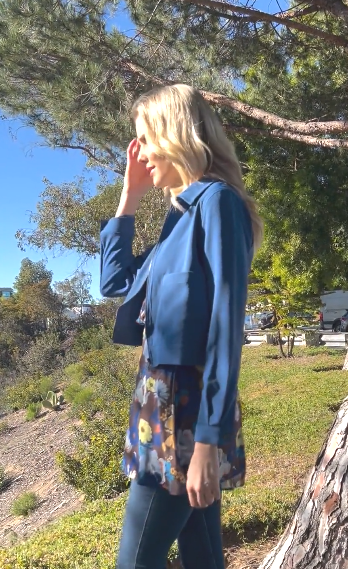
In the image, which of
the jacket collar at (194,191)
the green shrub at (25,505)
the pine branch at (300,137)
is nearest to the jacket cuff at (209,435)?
the jacket collar at (194,191)

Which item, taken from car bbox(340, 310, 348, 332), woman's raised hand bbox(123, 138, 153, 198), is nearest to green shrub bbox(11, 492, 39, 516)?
woman's raised hand bbox(123, 138, 153, 198)

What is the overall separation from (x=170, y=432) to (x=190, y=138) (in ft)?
2.51

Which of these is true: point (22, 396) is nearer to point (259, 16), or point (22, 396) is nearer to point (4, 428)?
point (4, 428)

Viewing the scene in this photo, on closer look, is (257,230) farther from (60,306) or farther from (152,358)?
(60,306)

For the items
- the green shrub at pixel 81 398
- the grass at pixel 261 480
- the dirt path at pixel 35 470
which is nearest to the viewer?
the grass at pixel 261 480

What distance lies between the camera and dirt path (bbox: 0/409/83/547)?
7.89 metres

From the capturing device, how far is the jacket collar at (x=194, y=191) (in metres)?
1.63

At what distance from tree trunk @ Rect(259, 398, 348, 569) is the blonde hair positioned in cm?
99

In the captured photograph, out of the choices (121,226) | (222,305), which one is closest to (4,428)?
(121,226)

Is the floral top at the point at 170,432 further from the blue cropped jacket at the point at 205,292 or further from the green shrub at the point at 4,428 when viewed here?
the green shrub at the point at 4,428

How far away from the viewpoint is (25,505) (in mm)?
8586

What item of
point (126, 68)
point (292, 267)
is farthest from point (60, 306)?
point (126, 68)

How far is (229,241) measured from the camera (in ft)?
5.08

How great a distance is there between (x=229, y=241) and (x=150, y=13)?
674cm
